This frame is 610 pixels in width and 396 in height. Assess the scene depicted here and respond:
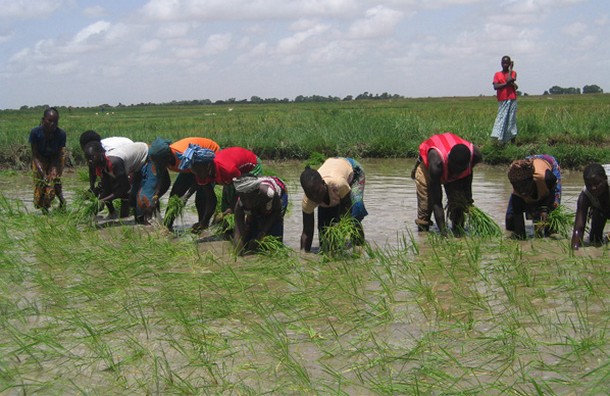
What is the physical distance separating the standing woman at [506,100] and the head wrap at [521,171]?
6728 millimetres

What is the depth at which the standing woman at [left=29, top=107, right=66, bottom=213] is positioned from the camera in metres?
8.91

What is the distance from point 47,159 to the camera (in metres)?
9.23

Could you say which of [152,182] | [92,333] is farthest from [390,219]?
[92,333]

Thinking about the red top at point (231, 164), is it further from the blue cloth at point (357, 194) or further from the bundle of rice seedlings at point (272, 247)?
the blue cloth at point (357, 194)

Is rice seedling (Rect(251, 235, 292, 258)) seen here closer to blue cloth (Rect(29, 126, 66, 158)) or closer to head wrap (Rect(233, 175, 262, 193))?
head wrap (Rect(233, 175, 262, 193))

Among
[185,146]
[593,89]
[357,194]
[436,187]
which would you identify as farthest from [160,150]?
[593,89]

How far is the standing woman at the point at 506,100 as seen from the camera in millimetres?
13109

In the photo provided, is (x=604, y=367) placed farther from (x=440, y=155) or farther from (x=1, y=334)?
(x=440, y=155)

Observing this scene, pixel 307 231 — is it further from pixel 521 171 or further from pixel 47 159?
pixel 47 159

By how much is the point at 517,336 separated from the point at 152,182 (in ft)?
16.0

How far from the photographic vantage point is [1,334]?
4531mm

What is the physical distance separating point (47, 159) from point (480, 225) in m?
5.38

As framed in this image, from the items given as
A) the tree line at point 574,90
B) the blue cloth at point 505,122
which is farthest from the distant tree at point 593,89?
the blue cloth at point 505,122

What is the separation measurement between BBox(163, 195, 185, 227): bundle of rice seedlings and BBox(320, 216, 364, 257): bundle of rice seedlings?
2.00 metres
